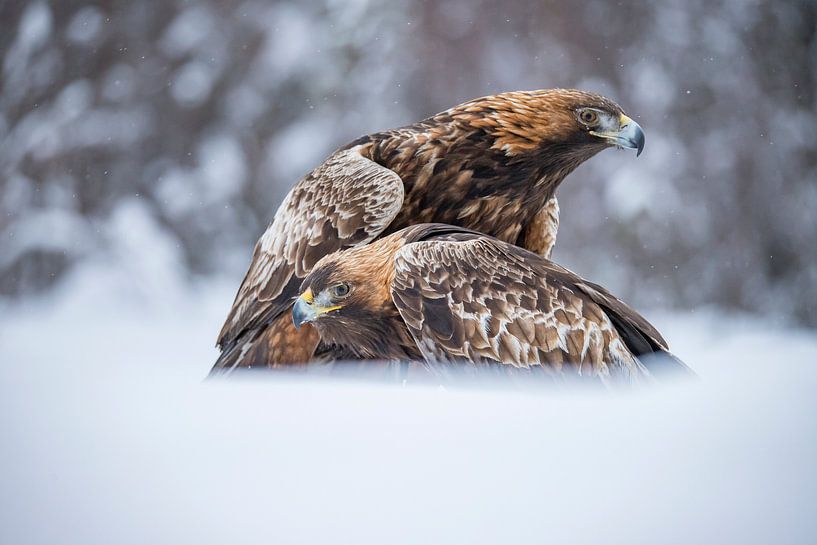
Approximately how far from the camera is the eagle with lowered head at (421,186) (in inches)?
40.8

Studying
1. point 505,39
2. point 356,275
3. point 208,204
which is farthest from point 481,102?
point 208,204

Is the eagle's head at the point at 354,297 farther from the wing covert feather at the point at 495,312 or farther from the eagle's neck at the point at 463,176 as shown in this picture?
the eagle's neck at the point at 463,176

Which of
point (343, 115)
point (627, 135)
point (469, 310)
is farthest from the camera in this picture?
point (343, 115)

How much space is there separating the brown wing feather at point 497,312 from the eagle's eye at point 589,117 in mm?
257

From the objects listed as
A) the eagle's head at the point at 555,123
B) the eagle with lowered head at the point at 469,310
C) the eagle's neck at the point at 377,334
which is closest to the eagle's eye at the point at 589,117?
the eagle's head at the point at 555,123

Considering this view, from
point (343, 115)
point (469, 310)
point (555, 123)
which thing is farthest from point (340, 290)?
point (343, 115)

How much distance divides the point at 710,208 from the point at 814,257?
0.58 feet

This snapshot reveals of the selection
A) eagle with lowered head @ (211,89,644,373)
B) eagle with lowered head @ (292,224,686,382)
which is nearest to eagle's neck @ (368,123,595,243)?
eagle with lowered head @ (211,89,644,373)

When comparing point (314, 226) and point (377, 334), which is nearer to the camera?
point (377, 334)

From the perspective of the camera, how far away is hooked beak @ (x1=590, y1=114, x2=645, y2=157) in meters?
1.02

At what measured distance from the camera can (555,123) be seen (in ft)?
3.46

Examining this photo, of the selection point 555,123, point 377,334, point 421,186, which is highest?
point 555,123

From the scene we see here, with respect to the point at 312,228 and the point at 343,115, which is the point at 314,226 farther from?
the point at 343,115

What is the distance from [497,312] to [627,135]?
353 mm
